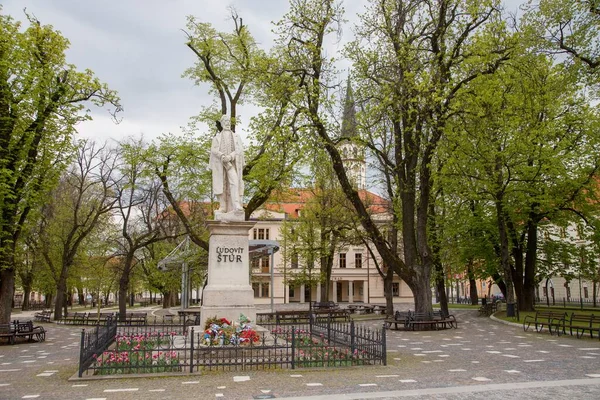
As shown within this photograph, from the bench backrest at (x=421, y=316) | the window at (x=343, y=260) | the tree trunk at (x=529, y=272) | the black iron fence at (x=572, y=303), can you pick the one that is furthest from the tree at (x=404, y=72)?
the window at (x=343, y=260)

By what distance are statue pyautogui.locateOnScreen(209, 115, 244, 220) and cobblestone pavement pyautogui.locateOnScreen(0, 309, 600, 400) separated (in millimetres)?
5508

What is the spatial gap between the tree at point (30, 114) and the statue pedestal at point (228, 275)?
916 centimetres

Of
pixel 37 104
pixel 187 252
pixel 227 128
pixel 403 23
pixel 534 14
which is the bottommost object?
pixel 187 252

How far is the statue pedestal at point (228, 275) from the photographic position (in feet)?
43.9

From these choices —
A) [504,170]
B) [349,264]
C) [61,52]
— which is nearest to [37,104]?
[61,52]

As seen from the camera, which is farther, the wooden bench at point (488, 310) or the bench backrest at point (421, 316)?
the wooden bench at point (488, 310)

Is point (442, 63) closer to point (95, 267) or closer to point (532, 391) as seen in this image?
point (532, 391)

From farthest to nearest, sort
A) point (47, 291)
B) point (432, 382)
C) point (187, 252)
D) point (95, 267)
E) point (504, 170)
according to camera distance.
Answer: point (47, 291) → point (95, 267) → point (187, 252) → point (504, 170) → point (432, 382)

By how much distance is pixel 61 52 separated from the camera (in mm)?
20438

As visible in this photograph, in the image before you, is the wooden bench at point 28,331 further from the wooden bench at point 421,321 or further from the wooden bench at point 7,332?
the wooden bench at point 421,321

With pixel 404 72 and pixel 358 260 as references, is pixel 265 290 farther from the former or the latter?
pixel 404 72

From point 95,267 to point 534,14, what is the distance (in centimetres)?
3808

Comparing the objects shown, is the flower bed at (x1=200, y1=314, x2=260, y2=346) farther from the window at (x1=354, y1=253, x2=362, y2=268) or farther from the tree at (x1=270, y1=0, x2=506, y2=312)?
the window at (x1=354, y1=253, x2=362, y2=268)

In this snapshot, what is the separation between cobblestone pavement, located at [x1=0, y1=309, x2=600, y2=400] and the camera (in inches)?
338
